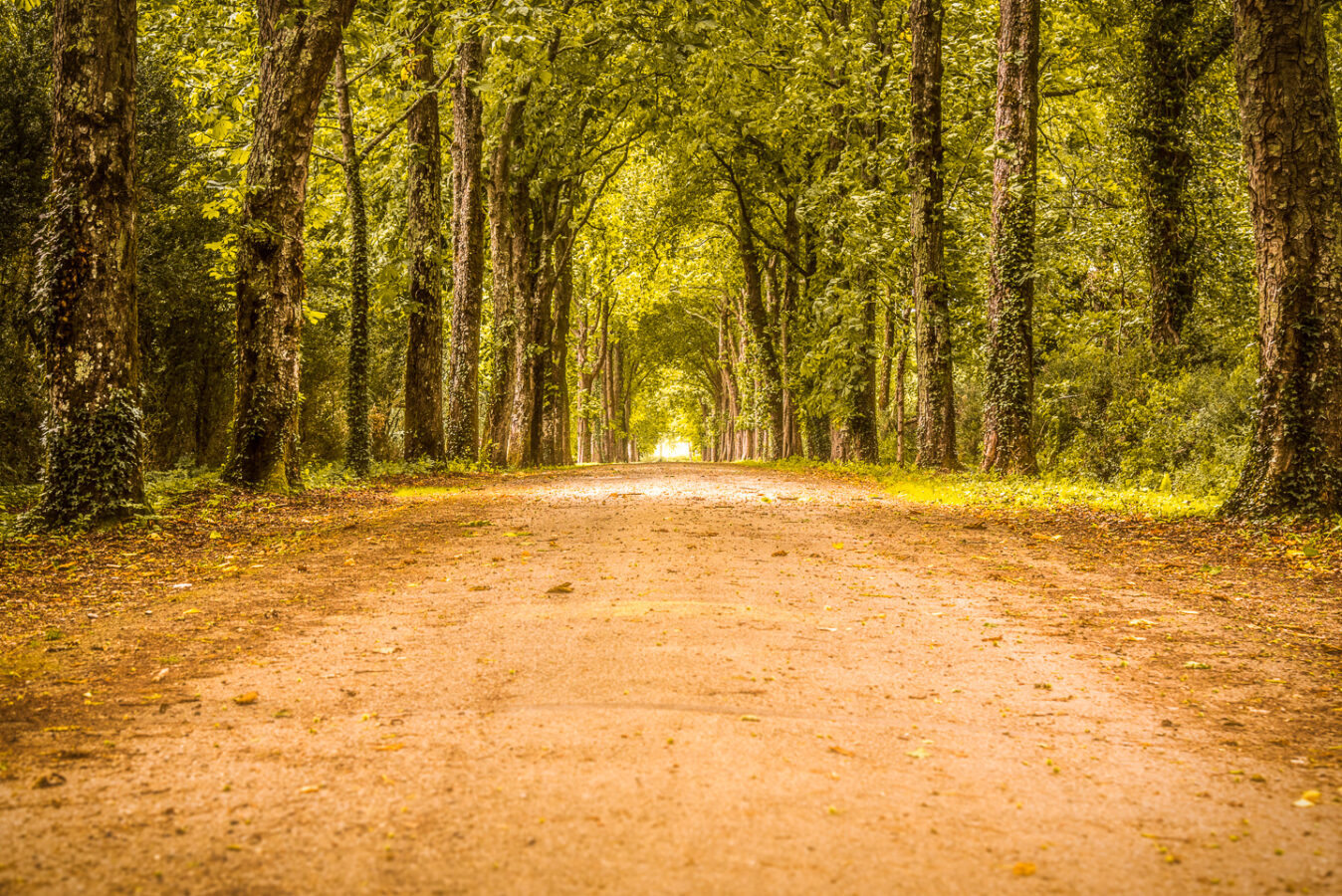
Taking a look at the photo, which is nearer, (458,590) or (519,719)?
(519,719)

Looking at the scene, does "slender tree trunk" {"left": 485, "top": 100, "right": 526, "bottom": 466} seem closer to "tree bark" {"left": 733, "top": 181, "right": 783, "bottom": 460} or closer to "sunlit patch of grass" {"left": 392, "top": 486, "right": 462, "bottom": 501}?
"sunlit patch of grass" {"left": 392, "top": 486, "right": 462, "bottom": 501}

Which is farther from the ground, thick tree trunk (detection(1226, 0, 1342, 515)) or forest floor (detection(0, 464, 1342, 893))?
thick tree trunk (detection(1226, 0, 1342, 515))

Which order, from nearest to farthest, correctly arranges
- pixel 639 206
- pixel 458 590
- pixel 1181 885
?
pixel 1181 885, pixel 458 590, pixel 639 206

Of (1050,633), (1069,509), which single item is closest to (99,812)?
(1050,633)

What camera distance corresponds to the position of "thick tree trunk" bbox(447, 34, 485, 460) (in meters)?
18.7

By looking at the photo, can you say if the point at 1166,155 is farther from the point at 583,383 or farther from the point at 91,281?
the point at 583,383

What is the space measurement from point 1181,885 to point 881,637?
274 cm

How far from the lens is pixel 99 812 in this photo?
9.70 ft

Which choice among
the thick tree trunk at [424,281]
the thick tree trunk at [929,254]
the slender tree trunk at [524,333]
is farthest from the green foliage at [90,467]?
the thick tree trunk at [929,254]

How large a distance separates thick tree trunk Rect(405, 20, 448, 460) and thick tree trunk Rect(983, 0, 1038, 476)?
1012 centimetres

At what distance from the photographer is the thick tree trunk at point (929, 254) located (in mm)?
17719

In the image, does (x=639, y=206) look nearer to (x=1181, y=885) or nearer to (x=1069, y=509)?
(x=1069, y=509)

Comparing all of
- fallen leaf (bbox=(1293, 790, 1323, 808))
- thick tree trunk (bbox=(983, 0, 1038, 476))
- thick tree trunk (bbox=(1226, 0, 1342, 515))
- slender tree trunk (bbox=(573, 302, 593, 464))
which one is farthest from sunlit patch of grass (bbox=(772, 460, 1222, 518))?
slender tree trunk (bbox=(573, 302, 593, 464))

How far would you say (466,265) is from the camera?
1888cm
